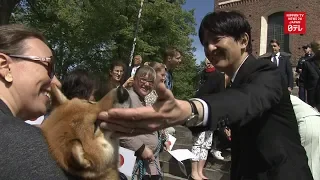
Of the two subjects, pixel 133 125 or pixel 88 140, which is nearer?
pixel 133 125

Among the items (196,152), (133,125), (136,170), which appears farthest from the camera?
(196,152)

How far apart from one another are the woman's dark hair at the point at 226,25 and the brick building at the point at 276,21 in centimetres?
2841

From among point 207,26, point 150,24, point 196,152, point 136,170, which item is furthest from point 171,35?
point 207,26

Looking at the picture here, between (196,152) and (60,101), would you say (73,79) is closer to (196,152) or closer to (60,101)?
(60,101)

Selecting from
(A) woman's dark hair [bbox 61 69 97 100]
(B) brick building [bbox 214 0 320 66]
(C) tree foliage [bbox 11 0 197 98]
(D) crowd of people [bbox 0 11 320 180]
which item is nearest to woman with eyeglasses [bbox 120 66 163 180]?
(A) woman's dark hair [bbox 61 69 97 100]

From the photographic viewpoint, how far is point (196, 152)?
7734mm

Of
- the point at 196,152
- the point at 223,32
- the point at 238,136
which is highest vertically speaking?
the point at 223,32

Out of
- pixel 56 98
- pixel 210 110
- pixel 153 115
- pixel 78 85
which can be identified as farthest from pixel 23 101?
pixel 78 85

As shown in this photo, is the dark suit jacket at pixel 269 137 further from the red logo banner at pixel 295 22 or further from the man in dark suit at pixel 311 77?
the red logo banner at pixel 295 22

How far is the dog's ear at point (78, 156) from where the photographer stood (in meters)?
2.15

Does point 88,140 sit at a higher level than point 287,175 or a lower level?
higher

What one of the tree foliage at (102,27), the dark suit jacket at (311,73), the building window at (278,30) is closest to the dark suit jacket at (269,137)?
the dark suit jacket at (311,73)

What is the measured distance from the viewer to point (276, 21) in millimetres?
33094

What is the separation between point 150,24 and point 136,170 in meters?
27.9
